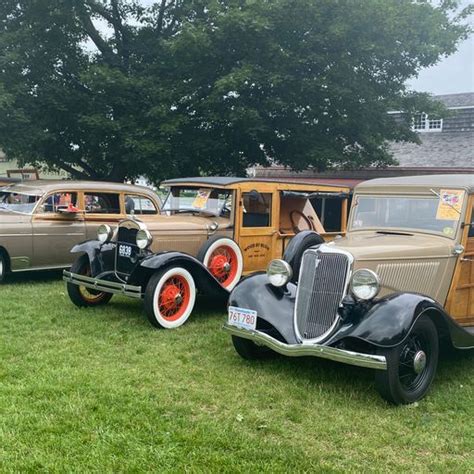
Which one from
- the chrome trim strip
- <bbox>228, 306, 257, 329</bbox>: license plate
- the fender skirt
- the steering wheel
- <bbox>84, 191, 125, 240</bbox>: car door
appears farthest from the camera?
<bbox>84, 191, 125, 240</bbox>: car door

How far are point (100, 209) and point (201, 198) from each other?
2.84m

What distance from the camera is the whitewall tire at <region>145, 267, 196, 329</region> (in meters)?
6.16

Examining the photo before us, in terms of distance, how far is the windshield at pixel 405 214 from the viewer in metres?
5.19

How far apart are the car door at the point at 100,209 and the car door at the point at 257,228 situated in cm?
313

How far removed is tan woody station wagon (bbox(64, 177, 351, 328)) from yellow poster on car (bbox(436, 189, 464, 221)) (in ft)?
4.45

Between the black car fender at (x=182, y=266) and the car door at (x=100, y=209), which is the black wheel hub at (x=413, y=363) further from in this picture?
the car door at (x=100, y=209)

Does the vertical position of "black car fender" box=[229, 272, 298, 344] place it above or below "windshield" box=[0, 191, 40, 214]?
below

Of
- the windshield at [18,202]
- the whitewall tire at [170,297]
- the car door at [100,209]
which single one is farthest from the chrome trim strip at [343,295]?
the windshield at [18,202]

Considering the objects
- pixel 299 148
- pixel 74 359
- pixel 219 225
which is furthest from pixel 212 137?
pixel 74 359

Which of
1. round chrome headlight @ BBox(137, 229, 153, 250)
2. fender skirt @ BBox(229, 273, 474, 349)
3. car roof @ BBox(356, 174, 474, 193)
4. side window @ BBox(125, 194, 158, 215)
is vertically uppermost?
car roof @ BBox(356, 174, 474, 193)

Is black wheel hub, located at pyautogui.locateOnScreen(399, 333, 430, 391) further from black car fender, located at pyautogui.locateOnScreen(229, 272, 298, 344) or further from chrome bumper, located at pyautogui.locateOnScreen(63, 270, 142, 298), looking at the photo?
chrome bumper, located at pyautogui.locateOnScreen(63, 270, 142, 298)

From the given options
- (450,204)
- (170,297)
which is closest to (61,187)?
(170,297)

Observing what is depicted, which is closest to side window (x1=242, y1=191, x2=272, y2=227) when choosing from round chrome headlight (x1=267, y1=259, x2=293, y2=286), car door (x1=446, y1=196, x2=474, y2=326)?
round chrome headlight (x1=267, y1=259, x2=293, y2=286)

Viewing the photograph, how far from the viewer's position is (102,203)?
32.4 feet
